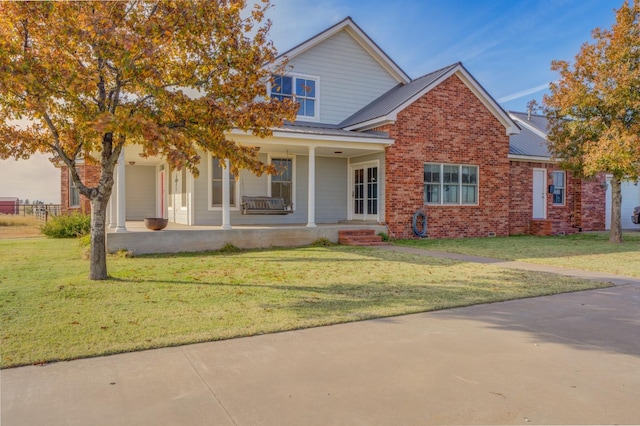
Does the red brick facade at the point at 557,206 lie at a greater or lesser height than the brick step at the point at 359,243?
greater

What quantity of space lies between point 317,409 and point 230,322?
228cm

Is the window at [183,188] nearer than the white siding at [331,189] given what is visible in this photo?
Yes

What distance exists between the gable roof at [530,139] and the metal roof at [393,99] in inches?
175

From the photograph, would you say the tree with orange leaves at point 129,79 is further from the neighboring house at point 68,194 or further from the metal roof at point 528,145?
the neighboring house at point 68,194

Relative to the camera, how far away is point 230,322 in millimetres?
5145

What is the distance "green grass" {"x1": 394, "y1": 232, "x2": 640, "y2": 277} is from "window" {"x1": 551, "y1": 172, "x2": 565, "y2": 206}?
3.28 meters

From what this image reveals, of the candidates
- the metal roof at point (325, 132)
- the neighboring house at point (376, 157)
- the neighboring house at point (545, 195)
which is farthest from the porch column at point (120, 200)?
the neighboring house at point (545, 195)

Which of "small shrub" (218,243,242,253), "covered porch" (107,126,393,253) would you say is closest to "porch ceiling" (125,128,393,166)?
"covered porch" (107,126,393,253)

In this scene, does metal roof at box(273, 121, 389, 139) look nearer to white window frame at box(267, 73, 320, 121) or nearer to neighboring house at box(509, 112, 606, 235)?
white window frame at box(267, 73, 320, 121)

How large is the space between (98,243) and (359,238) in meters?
7.86

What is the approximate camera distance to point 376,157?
15477 millimetres

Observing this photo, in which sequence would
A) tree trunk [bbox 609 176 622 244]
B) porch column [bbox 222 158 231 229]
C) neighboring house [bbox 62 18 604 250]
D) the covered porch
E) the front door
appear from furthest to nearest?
the front door → tree trunk [bbox 609 176 622 244] → neighboring house [bbox 62 18 604 250] → porch column [bbox 222 158 231 229] → the covered porch

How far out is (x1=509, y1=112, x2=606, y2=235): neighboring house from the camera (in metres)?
17.9

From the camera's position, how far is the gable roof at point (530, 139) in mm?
18219
